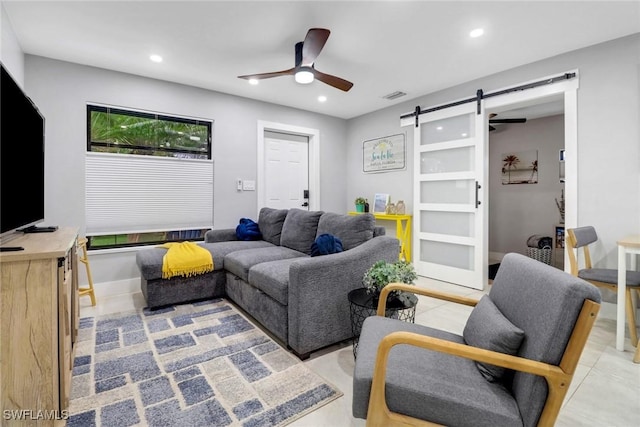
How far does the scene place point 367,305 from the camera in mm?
1921

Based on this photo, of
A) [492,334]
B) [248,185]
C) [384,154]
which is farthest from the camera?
[384,154]

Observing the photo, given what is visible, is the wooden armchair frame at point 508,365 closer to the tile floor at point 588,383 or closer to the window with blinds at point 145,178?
the tile floor at point 588,383

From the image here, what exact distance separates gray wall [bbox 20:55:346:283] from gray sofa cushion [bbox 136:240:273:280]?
64cm

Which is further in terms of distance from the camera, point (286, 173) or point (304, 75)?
point (286, 173)

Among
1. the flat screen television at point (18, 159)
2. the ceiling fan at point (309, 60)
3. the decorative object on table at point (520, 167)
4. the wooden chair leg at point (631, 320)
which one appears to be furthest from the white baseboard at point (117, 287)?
the decorative object on table at point (520, 167)

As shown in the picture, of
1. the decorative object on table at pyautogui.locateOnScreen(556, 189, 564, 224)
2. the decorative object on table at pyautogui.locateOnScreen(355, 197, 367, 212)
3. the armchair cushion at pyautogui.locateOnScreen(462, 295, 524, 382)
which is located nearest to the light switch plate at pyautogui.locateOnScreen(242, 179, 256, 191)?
the decorative object on table at pyautogui.locateOnScreen(355, 197, 367, 212)

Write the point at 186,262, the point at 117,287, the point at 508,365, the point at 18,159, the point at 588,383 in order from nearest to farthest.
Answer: the point at 508,365
the point at 18,159
the point at 588,383
the point at 186,262
the point at 117,287

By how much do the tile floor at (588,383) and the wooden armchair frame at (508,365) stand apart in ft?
1.63

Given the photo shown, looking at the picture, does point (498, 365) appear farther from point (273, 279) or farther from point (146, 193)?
point (146, 193)

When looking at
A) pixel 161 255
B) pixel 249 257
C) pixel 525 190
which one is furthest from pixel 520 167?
pixel 161 255

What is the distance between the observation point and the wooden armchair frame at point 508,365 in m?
0.91

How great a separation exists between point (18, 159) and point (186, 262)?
1498 mm

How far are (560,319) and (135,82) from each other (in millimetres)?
4339

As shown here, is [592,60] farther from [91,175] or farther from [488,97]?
[91,175]
